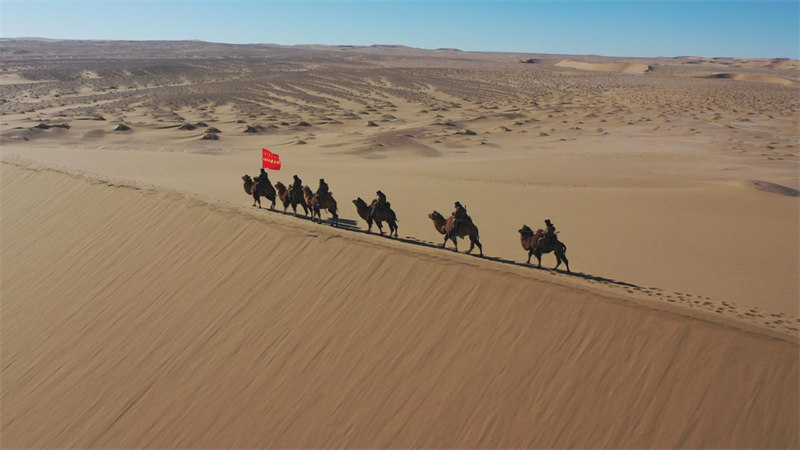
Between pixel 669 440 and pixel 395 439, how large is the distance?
10.3 ft

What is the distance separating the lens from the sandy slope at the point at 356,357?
656cm

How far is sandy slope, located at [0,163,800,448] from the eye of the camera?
21.5ft

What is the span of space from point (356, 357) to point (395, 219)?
5.42m

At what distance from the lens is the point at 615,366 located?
22.8ft

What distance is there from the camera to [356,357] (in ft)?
26.2

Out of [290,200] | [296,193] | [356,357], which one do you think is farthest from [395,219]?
[356,357]

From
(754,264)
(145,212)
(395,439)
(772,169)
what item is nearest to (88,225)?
(145,212)

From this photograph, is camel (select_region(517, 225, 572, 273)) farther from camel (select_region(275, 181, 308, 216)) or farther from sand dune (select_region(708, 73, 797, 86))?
sand dune (select_region(708, 73, 797, 86))

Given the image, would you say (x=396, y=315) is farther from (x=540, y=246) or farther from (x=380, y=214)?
(x=380, y=214)

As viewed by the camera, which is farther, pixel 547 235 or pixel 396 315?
pixel 547 235

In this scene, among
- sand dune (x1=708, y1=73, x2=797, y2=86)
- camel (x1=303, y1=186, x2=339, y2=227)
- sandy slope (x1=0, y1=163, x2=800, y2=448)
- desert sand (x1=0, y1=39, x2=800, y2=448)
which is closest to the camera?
sandy slope (x1=0, y1=163, x2=800, y2=448)

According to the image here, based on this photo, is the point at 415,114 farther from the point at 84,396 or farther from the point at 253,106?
the point at 84,396

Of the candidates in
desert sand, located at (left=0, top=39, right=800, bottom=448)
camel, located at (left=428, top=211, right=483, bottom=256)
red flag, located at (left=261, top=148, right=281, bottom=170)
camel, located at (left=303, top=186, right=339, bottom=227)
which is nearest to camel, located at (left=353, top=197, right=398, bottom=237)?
desert sand, located at (left=0, top=39, right=800, bottom=448)

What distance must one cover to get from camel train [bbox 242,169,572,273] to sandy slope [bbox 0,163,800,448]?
61.2 inches
